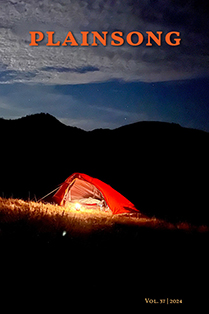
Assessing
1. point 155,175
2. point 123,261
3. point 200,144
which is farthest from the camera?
point 200,144

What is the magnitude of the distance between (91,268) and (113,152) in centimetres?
6316

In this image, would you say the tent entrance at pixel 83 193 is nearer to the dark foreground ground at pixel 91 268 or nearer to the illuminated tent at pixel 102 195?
the illuminated tent at pixel 102 195

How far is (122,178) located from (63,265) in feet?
126

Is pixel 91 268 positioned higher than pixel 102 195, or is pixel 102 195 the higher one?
pixel 102 195

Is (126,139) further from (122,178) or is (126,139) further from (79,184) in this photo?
(79,184)

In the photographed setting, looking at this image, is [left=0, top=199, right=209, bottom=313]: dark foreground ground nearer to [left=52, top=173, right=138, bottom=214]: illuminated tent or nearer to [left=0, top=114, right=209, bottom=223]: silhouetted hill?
[left=52, top=173, right=138, bottom=214]: illuminated tent

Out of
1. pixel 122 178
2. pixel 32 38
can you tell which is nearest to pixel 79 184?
pixel 32 38

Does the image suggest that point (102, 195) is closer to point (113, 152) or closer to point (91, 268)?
point (91, 268)

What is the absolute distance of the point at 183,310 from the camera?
2.93 m

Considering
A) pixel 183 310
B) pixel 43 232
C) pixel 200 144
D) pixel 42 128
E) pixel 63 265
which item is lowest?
pixel 183 310

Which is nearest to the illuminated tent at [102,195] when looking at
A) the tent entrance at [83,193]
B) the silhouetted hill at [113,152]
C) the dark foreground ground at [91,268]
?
the tent entrance at [83,193]

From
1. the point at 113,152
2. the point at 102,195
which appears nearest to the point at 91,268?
the point at 102,195

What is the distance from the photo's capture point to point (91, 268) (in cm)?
333

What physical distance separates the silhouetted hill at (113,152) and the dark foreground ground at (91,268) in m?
27.8
